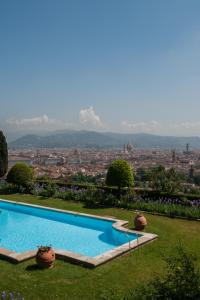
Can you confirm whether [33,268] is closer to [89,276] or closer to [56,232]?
[89,276]

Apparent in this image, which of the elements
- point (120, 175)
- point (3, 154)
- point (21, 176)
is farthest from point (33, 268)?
point (3, 154)

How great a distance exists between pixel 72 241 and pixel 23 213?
518 cm

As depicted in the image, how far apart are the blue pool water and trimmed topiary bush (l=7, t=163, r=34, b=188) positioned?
2968mm

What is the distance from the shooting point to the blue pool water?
1109 cm

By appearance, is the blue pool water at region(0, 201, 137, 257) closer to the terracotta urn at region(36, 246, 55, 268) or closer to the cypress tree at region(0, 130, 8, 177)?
the terracotta urn at region(36, 246, 55, 268)

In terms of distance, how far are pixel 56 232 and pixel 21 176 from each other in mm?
7201

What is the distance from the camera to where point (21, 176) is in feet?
63.6

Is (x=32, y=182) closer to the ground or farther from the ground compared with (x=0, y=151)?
closer to the ground

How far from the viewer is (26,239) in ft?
39.6

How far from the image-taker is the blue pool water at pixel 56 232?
1109 cm

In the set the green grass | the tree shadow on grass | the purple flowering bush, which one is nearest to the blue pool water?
the green grass

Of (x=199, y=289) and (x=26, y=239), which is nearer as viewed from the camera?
(x=199, y=289)

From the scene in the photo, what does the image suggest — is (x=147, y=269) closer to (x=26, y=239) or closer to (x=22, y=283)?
(x=22, y=283)

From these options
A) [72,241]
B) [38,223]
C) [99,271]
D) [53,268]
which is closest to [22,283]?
[53,268]
